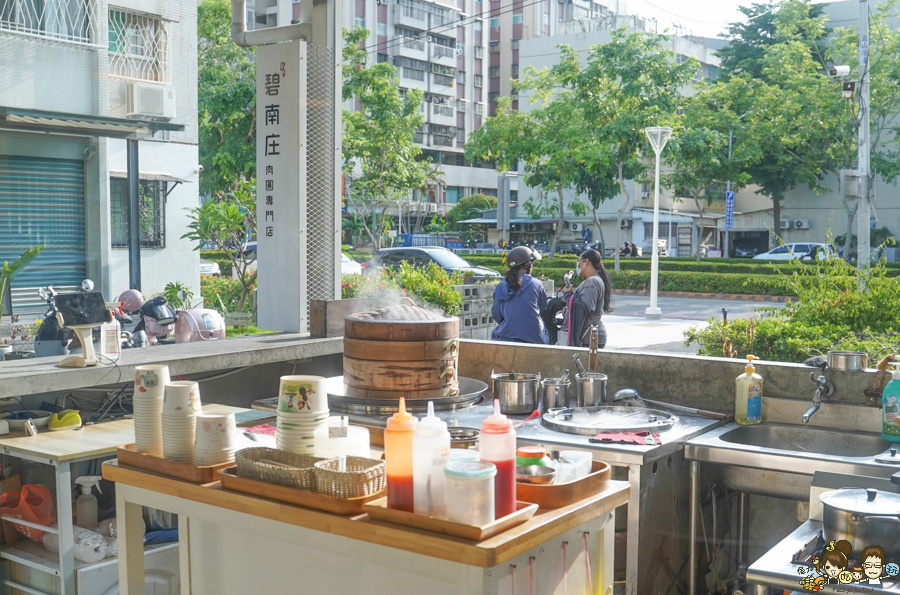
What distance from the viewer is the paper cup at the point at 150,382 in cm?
279

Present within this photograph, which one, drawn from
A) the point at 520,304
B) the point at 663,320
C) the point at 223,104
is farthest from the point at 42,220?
the point at 663,320

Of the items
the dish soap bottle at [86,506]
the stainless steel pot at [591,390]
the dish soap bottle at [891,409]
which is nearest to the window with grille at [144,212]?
the dish soap bottle at [86,506]

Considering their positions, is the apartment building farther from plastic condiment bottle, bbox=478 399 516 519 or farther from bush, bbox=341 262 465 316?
plastic condiment bottle, bbox=478 399 516 519

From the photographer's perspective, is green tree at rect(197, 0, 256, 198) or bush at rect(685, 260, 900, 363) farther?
green tree at rect(197, 0, 256, 198)

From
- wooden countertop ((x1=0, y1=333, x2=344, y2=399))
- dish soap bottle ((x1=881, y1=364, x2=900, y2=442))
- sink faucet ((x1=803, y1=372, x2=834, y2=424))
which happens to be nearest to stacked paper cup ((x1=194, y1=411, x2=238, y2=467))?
wooden countertop ((x1=0, y1=333, x2=344, y2=399))

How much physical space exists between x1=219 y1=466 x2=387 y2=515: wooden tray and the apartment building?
865cm

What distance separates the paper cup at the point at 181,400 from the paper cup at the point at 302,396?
320 millimetres

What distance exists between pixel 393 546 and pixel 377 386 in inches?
68.9

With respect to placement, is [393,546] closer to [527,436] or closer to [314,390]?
[314,390]

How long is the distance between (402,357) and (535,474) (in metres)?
1.52

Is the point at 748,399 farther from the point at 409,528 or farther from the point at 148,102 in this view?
the point at 148,102

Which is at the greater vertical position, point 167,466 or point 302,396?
point 302,396

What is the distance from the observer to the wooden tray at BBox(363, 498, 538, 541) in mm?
1995

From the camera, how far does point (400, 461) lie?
2135 millimetres
